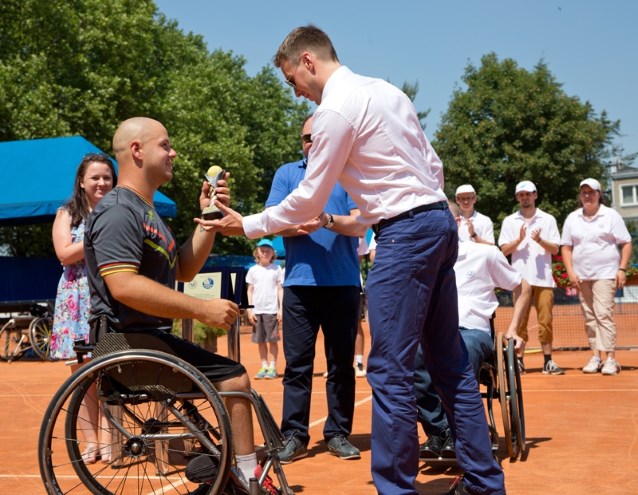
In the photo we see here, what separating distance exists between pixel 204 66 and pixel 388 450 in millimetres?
37660

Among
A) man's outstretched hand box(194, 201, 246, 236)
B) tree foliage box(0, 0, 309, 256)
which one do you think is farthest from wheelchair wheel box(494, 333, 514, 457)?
tree foliage box(0, 0, 309, 256)

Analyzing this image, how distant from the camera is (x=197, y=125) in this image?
3425cm

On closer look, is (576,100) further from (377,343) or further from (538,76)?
(377,343)

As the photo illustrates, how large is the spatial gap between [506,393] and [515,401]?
39 cm

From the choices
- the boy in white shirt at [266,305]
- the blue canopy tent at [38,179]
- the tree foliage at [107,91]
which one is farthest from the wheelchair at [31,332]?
the tree foliage at [107,91]

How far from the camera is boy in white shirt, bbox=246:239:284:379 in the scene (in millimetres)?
11617

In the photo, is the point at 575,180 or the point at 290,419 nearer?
the point at 290,419

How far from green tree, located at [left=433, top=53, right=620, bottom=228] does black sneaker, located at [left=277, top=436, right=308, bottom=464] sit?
1411 inches

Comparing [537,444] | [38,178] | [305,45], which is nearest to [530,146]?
[38,178]

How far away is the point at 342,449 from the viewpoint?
5.68m

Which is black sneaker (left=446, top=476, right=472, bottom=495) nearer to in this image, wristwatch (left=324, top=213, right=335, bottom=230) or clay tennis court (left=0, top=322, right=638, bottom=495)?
clay tennis court (left=0, top=322, right=638, bottom=495)

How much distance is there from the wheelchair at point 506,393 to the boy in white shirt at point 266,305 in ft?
19.5

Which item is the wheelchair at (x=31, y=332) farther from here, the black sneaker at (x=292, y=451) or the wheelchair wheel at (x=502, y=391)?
the wheelchair wheel at (x=502, y=391)

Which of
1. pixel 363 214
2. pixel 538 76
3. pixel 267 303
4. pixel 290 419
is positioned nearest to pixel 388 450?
pixel 363 214
